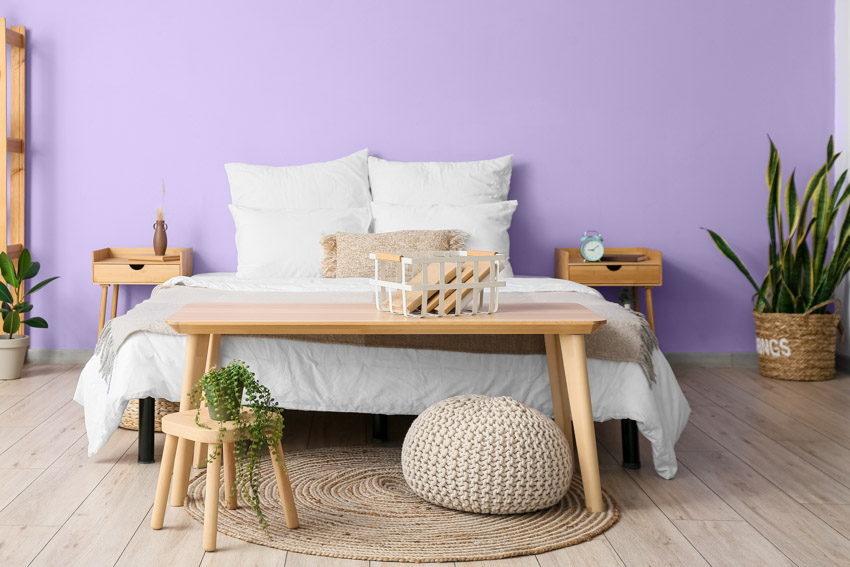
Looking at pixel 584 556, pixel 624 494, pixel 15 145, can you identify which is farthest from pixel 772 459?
pixel 15 145

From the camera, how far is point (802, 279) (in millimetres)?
4336

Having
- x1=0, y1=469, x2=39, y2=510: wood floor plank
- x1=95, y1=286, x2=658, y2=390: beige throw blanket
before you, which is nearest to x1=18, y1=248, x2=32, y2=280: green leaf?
x1=95, y1=286, x2=658, y2=390: beige throw blanket

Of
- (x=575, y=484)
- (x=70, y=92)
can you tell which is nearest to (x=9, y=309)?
(x=70, y=92)

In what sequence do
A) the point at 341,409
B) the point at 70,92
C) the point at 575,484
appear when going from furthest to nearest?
1. the point at 70,92
2. the point at 341,409
3. the point at 575,484

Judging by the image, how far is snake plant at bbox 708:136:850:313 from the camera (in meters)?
4.21

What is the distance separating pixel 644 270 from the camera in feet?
13.9

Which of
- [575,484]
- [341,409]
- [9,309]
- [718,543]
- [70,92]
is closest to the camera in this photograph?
[718,543]

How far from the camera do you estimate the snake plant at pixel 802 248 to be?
421cm

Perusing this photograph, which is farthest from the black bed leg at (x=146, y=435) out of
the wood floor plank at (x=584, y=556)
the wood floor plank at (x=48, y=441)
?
the wood floor plank at (x=584, y=556)

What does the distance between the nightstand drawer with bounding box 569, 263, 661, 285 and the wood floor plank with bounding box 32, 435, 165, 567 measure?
2292 millimetres

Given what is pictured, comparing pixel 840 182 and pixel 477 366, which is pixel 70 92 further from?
pixel 840 182

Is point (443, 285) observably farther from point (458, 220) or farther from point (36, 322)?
point (36, 322)

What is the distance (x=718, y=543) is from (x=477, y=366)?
90 cm

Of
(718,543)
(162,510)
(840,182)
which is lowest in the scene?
(718,543)
